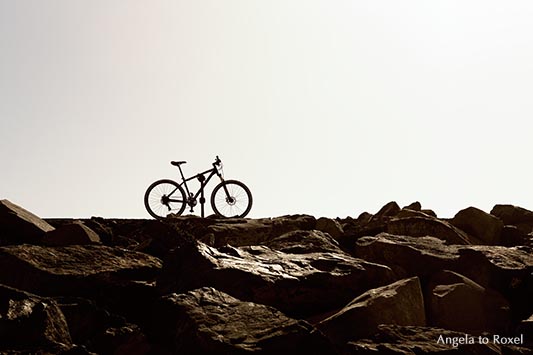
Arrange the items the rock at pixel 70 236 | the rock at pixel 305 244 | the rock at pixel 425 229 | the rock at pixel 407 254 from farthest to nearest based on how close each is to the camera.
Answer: the rock at pixel 425 229 < the rock at pixel 70 236 < the rock at pixel 305 244 < the rock at pixel 407 254

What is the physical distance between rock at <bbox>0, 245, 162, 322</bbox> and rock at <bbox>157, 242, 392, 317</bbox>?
1.14 feet

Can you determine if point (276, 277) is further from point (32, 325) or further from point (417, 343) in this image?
point (32, 325)

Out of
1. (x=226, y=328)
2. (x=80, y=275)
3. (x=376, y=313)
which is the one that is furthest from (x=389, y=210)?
(x=226, y=328)

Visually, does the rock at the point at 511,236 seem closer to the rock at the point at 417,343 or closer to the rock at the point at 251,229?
the rock at the point at 251,229

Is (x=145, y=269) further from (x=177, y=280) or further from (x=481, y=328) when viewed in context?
(x=481, y=328)

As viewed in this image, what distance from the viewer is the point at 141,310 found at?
5.67 metres

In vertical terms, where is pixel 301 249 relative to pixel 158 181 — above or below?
below

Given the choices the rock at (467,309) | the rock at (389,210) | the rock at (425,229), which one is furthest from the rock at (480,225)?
the rock at (467,309)

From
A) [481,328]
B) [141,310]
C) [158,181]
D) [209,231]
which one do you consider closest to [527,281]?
[481,328]

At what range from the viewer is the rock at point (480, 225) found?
9047 mm

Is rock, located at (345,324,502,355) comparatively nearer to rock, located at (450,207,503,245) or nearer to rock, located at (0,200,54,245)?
rock, located at (450,207,503,245)

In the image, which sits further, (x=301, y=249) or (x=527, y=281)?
(x=301, y=249)

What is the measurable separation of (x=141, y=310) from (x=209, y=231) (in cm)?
326

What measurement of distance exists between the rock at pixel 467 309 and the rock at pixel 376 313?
252 mm
